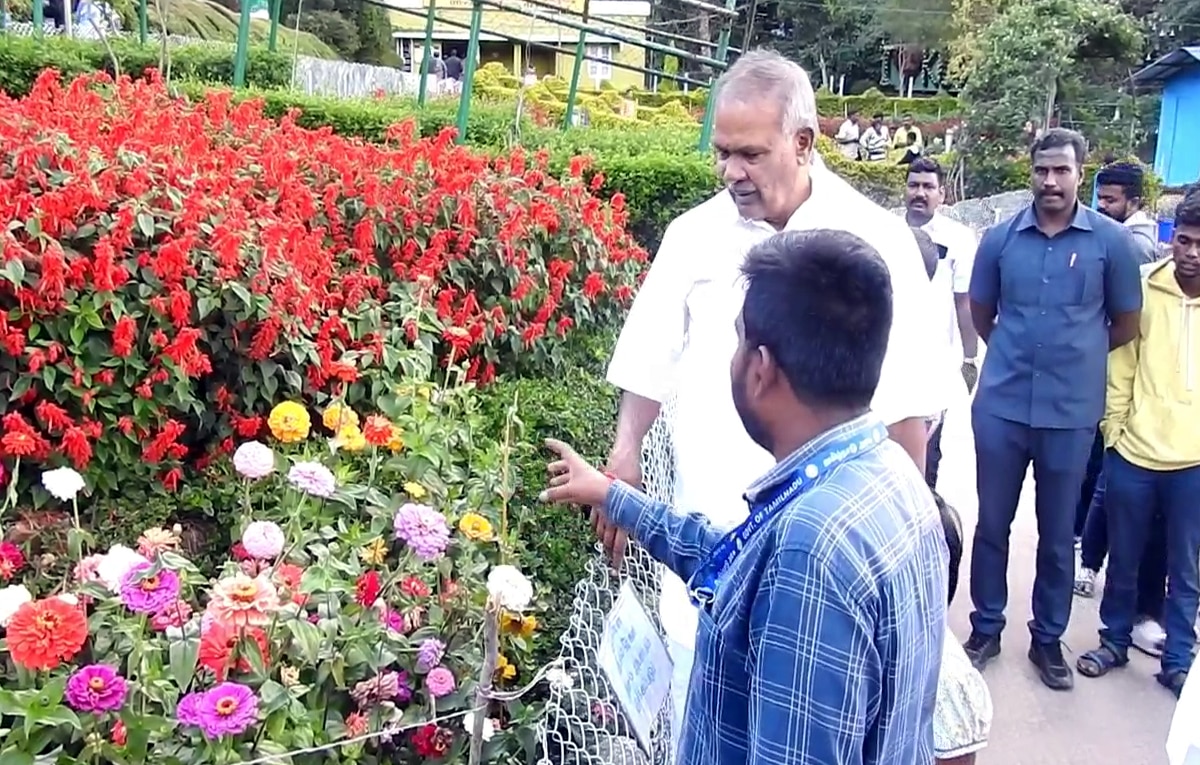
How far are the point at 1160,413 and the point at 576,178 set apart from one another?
264cm

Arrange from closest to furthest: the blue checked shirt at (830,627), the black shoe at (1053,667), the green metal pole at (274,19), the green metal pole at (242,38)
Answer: the blue checked shirt at (830,627)
the black shoe at (1053,667)
the green metal pole at (242,38)
the green metal pole at (274,19)

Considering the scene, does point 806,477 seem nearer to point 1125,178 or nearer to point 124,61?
point 1125,178

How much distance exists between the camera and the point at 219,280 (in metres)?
3.34

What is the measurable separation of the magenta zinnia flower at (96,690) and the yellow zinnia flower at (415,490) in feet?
3.04

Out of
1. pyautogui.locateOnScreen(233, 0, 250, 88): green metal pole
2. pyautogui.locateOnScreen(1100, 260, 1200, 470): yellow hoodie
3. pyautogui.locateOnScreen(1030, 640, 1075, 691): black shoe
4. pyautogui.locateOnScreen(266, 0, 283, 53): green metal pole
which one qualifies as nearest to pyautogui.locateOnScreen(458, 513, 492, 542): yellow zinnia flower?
pyautogui.locateOnScreen(1030, 640, 1075, 691): black shoe

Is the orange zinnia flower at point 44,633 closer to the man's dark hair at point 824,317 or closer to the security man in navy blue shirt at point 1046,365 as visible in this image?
the man's dark hair at point 824,317

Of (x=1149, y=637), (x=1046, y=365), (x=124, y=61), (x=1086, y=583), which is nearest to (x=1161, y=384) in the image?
(x=1046, y=365)

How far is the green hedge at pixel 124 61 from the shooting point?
8312mm

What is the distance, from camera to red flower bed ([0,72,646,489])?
10.4ft

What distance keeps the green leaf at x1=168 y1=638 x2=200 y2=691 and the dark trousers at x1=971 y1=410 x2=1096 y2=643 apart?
135 inches

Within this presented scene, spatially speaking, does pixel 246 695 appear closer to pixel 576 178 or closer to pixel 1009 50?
pixel 576 178

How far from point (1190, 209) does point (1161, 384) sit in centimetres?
67

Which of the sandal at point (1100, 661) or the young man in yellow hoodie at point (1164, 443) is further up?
the young man in yellow hoodie at point (1164, 443)

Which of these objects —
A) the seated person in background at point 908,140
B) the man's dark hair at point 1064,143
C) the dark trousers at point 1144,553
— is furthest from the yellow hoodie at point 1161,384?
the seated person in background at point 908,140
